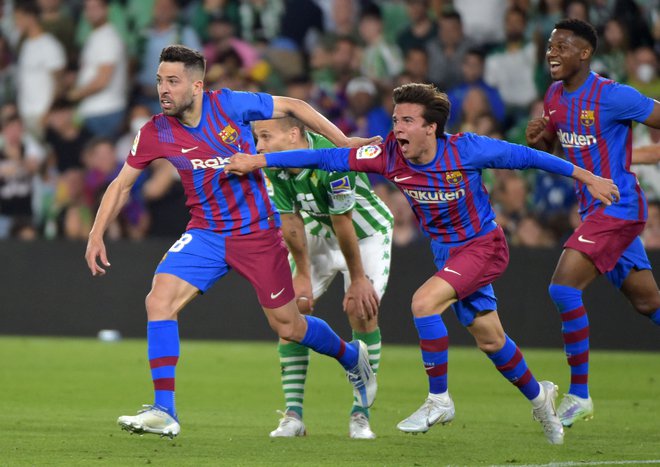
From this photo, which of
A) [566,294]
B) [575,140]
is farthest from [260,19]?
[566,294]

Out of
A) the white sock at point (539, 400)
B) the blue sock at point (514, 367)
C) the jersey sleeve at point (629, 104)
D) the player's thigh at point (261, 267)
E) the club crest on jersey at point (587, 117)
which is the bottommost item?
the white sock at point (539, 400)

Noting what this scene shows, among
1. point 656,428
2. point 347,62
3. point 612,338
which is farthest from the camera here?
point 347,62

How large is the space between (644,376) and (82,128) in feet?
26.9

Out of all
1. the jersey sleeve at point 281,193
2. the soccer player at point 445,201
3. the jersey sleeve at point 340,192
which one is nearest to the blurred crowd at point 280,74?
the jersey sleeve at point 281,193

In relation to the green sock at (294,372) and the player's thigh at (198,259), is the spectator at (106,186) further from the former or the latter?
the player's thigh at (198,259)

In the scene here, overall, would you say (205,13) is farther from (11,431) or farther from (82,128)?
(11,431)

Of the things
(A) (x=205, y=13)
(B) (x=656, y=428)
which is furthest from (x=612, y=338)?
(A) (x=205, y=13)

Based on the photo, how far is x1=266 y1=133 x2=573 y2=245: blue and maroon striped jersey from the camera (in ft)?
22.9

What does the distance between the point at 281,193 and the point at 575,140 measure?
1986 millimetres

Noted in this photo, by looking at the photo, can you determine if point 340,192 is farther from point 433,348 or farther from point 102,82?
point 102,82

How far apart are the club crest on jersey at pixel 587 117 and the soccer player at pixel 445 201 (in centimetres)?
132

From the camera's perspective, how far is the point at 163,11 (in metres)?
15.9

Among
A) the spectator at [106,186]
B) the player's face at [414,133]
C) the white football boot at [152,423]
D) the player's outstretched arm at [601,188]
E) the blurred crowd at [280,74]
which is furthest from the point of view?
the spectator at [106,186]

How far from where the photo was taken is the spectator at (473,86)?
14.2m
